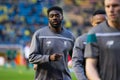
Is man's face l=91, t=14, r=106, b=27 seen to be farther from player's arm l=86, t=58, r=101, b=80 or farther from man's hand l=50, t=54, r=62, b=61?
player's arm l=86, t=58, r=101, b=80

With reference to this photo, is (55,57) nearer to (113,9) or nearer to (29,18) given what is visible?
(113,9)

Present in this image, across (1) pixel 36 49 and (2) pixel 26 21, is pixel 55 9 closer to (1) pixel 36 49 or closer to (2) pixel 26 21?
(1) pixel 36 49

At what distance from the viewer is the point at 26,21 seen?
40.9m

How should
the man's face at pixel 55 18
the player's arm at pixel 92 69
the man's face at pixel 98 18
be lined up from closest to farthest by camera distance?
the player's arm at pixel 92 69 < the man's face at pixel 98 18 < the man's face at pixel 55 18

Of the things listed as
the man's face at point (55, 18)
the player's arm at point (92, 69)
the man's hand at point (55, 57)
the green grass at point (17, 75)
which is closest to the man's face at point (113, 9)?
the player's arm at point (92, 69)

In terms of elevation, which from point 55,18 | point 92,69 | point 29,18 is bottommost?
point 29,18

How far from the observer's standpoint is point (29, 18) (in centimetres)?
4134

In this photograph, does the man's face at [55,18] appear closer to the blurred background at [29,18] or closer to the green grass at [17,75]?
the green grass at [17,75]

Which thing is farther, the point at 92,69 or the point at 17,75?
the point at 17,75

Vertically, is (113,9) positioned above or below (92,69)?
above

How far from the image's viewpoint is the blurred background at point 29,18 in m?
37.7

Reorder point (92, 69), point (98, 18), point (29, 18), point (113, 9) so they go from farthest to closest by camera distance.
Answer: point (29, 18), point (98, 18), point (92, 69), point (113, 9)

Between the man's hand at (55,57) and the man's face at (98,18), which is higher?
the man's face at (98,18)

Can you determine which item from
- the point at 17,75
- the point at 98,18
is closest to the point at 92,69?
the point at 98,18
